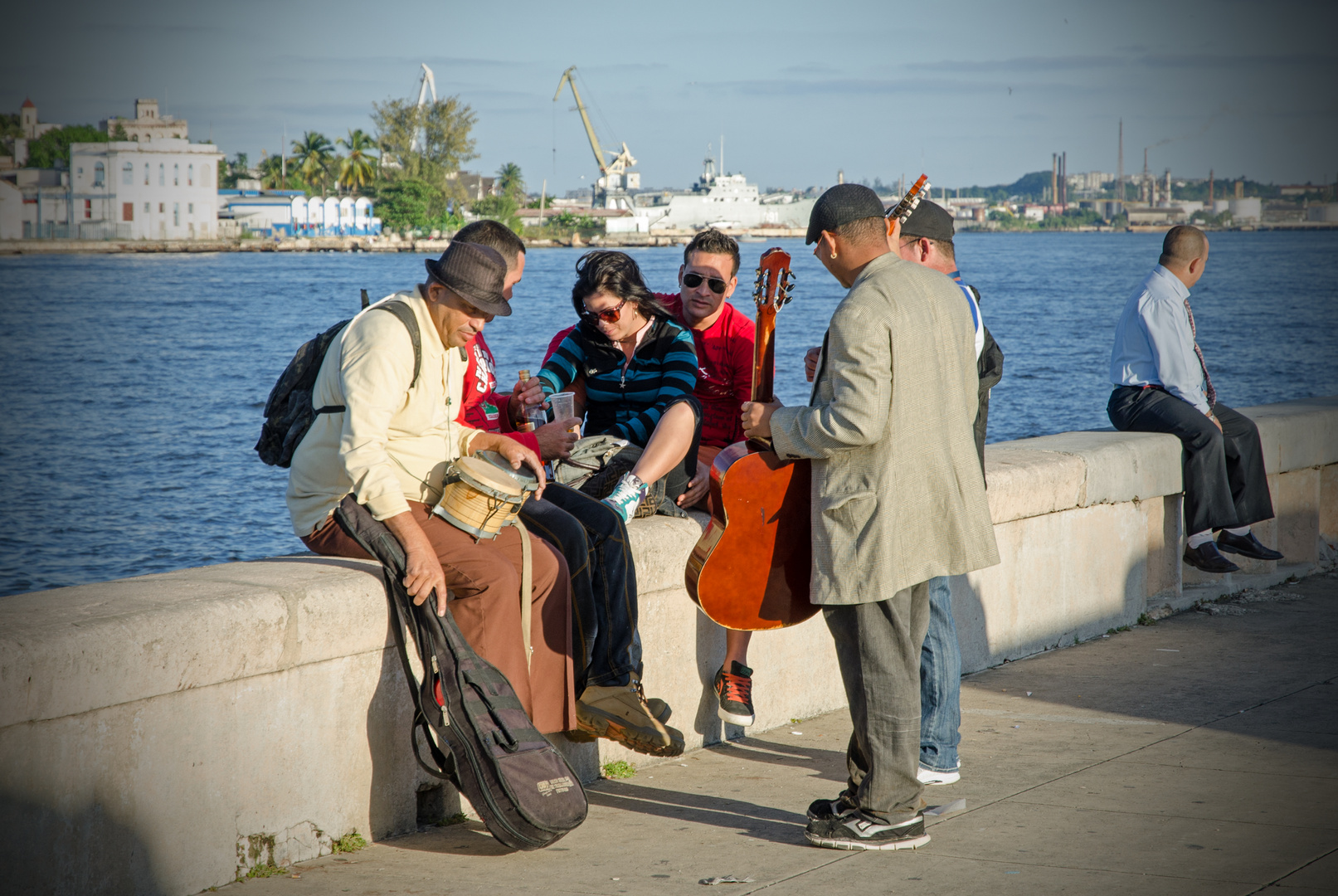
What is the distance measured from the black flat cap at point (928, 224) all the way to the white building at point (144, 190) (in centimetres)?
11372

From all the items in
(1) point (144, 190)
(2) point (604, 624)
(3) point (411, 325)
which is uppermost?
(1) point (144, 190)

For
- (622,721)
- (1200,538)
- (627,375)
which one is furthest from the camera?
(1200,538)

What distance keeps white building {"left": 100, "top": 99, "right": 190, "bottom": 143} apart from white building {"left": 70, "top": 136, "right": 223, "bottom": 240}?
19280mm

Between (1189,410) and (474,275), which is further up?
(474,275)

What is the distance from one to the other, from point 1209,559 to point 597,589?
3.93 m

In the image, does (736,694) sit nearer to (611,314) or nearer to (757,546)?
(757,546)

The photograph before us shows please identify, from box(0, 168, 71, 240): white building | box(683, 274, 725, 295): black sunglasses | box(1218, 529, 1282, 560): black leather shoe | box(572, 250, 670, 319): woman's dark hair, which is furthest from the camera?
box(0, 168, 71, 240): white building

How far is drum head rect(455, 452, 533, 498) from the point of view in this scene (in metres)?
3.48

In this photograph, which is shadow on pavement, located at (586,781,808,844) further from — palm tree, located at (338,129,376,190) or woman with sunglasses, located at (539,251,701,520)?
palm tree, located at (338,129,376,190)

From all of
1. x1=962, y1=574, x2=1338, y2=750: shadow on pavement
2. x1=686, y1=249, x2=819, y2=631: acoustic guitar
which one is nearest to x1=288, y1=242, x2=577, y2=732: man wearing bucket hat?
x1=686, y1=249, x2=819, y2=631: acoustic guitar

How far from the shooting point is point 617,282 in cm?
488

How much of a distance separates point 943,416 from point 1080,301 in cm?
6490

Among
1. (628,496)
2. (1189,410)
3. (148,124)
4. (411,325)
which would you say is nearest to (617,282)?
(628,496)

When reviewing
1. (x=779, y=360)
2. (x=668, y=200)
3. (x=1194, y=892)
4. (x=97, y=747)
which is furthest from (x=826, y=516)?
(x=668, y=200)
